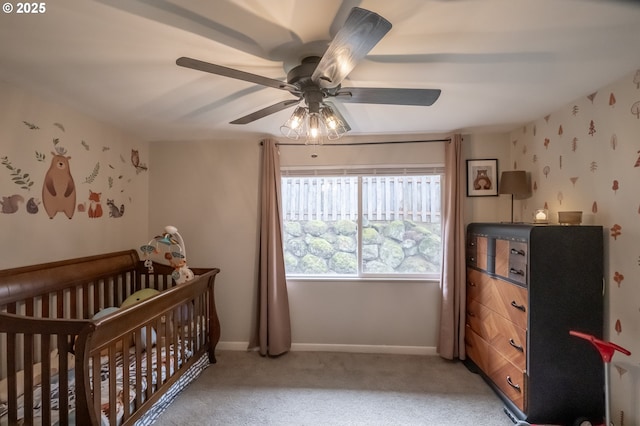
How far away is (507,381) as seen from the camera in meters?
2.08

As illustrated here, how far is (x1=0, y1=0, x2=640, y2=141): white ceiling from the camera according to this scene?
1.14 metres

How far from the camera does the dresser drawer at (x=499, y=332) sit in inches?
77.4

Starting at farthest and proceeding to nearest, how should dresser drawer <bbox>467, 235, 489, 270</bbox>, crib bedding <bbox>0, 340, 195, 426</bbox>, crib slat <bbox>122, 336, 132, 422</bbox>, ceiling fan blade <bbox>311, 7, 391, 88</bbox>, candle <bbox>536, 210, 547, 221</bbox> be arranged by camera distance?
dresser drawer <bbox>467, 235, 489, 270</bbox>
candle <bbox>536, 210, 547, 221</bbox>
crib slat <bbox>122, 336, 132, 422</bbox>
crib bedding <bbox>0, 340, 195, 426</bbox>
ceiling fan blade <bbox>311, 7, 391, 88</bbox>

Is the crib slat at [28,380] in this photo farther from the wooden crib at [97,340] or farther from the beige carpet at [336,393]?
the beige carpet at [336,393]

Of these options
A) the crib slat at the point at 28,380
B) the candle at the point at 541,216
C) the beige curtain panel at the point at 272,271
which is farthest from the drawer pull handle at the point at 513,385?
the crib slat at the point at 28,380

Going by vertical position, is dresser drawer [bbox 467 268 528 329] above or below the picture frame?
below

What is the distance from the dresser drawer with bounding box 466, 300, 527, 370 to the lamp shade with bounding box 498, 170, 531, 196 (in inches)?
40.0

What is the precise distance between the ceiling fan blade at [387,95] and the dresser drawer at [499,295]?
1453mm

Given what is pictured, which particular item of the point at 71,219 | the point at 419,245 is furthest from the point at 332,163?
the point at 71,219

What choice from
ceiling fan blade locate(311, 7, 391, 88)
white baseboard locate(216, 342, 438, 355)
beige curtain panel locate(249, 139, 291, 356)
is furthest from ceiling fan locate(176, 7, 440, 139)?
white baseboard locate(216, 342, 438, 355)

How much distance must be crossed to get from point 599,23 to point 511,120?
1334 millimetres

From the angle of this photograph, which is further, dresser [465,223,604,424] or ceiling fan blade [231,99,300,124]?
dresser [465,223,604,424]

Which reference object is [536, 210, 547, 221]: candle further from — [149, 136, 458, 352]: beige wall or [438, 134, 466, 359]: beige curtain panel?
[149, 136, 458, 352]: beige wall

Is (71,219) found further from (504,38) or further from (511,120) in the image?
(511,120)
